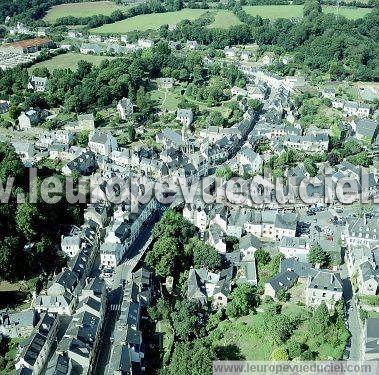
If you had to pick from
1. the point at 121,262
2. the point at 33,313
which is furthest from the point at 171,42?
the point at 33,313

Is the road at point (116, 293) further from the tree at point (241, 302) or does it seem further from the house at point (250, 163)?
the house at point (250, 163)

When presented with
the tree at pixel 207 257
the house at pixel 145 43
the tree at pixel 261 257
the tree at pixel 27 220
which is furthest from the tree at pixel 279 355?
the house at pixel 145 43

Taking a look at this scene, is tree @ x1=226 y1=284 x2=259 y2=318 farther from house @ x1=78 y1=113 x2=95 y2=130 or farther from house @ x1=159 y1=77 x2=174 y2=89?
house @ x1=159 y1=77 x2=174 y2=89

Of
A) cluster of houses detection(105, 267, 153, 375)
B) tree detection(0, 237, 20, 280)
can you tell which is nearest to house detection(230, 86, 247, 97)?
cluster of houses detection(105, 267, 153, 375)

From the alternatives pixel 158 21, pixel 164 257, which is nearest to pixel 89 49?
pixel 158 21

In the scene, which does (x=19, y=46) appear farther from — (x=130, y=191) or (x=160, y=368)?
(x=160, y=368)

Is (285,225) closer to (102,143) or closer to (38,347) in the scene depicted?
(38,347)
